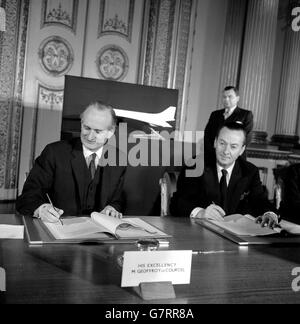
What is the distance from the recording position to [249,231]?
1.75m

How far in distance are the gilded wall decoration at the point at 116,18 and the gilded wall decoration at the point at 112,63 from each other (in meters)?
0.21

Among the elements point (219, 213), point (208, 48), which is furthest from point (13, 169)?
point (219, 213)

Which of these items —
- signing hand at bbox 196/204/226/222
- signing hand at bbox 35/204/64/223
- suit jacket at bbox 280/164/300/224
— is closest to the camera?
signing hand at bbox 35/204/64/223

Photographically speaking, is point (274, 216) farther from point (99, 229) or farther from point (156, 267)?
point (156, 267)

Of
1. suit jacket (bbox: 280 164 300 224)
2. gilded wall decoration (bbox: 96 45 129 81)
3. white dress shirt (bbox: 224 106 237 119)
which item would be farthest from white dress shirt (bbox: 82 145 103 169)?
gilded wall decoration (bbox: 96 45 129 81)

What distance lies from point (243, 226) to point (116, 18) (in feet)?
14.7

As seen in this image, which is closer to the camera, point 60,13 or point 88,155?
point 88,155

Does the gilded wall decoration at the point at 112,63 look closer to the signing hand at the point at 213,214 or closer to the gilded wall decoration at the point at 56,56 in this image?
the gilded wall decoration at the point at 56,56

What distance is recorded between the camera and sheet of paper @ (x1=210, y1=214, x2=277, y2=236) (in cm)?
173

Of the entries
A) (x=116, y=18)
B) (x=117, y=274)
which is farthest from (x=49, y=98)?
(x=117, y=274)

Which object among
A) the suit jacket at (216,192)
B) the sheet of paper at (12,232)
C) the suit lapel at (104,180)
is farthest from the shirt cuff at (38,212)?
the suit jacket at (216,192)

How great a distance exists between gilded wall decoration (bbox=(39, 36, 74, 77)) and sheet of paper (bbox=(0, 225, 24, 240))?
4.23 m

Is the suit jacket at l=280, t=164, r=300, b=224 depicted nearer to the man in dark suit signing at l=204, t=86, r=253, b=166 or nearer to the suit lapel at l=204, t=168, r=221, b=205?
the suit lapel at l=204, t=168, r=221, b=205

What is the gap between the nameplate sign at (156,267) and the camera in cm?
104
